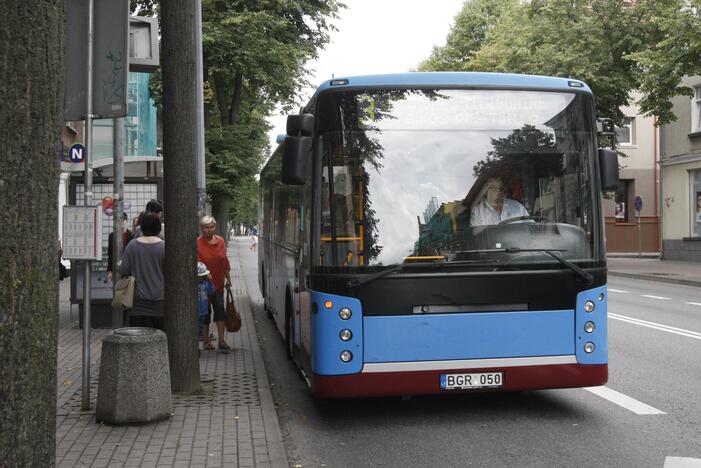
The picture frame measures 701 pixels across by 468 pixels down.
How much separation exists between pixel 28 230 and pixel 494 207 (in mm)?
4596

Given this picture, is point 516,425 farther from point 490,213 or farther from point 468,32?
point 468,32

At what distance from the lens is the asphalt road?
571cm

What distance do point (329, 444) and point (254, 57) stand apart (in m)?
20.7

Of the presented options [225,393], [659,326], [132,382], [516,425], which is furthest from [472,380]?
[659,326]

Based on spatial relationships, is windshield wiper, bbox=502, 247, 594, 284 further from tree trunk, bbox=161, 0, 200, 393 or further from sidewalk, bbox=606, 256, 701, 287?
sidewalk, bbox=606, 256, 701, 287

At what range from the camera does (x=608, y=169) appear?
23.1ft

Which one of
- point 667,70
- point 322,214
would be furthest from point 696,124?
point 322,214

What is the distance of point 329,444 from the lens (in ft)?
20.5

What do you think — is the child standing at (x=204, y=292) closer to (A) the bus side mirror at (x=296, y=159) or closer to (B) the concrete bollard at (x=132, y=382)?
(B) the concrete bollard at (x=132, y=382)

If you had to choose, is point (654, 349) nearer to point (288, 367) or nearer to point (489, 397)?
point (489, 397)

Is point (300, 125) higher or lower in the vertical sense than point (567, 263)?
higher

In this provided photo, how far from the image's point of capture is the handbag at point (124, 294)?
8023 millimetres

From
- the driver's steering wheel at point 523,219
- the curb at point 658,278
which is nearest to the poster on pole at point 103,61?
the driver's steering wheel at point 523,219

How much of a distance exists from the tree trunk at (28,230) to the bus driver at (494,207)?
433 centimetres
